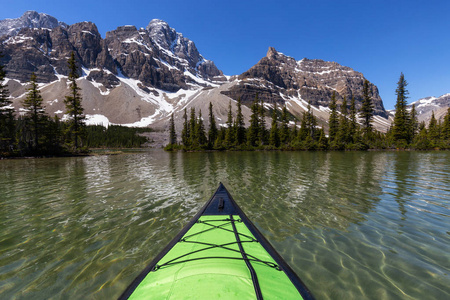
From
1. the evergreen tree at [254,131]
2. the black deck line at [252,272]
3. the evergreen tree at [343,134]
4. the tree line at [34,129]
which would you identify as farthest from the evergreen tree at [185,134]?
the black deck line at [252,272]

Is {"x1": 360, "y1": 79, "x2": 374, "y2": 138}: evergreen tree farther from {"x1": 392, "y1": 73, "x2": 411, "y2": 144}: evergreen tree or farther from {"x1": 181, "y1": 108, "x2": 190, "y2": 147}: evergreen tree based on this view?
{"x1": 181, "y1": 108, "x2": 190, "y2": 147}: evergreen tree

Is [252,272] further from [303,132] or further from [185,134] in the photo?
[185,134]

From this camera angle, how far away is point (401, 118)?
5091cm

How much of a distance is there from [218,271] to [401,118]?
67.8m

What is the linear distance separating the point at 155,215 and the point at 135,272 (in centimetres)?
333

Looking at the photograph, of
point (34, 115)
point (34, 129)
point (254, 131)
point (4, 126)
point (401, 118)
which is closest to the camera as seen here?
point (4, 126)

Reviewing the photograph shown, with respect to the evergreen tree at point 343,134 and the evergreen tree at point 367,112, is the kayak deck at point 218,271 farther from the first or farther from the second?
the evergreen tree at point 367,112

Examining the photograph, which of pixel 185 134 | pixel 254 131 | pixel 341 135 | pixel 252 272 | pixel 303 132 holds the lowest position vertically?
pixel 252 272

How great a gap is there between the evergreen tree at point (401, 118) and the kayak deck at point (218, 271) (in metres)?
63.7

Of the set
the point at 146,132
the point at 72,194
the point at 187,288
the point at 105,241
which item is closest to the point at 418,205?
the point at 187,288

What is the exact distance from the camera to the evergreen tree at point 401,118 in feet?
166

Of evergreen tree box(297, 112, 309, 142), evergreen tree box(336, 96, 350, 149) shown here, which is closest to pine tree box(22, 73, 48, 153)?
evergreen tree box(297, 112, 309, 142)

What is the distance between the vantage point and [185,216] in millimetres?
7160

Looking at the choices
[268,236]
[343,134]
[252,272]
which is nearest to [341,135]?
[343,134]
